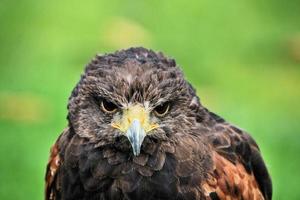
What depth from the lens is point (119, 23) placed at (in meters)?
14.4

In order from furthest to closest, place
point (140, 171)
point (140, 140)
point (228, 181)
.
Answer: point (228, 181) → point (140, 171) → point (140, 140)

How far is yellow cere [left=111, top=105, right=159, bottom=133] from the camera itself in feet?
23.8

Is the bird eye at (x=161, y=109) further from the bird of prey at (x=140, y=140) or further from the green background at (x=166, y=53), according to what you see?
the green background at (x=166, y=53)

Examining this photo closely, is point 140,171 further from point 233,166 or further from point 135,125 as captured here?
point 233,166

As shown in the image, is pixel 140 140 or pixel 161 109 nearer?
pixel 140 140

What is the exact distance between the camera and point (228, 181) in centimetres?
770

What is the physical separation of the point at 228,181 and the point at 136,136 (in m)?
0.88

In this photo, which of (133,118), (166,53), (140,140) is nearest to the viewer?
(140,140)

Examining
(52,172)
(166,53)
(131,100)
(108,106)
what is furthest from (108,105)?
(166,53)

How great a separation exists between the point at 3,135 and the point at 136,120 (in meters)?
4.68

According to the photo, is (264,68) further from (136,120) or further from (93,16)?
(136,120)

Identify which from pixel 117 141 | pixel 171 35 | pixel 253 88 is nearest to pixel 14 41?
pixel 171 35

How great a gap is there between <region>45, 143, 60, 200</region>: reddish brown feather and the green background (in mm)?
2754

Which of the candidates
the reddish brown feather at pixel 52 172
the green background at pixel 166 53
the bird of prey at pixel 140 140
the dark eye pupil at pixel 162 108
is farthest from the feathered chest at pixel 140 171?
the green background at pixel 166 53
